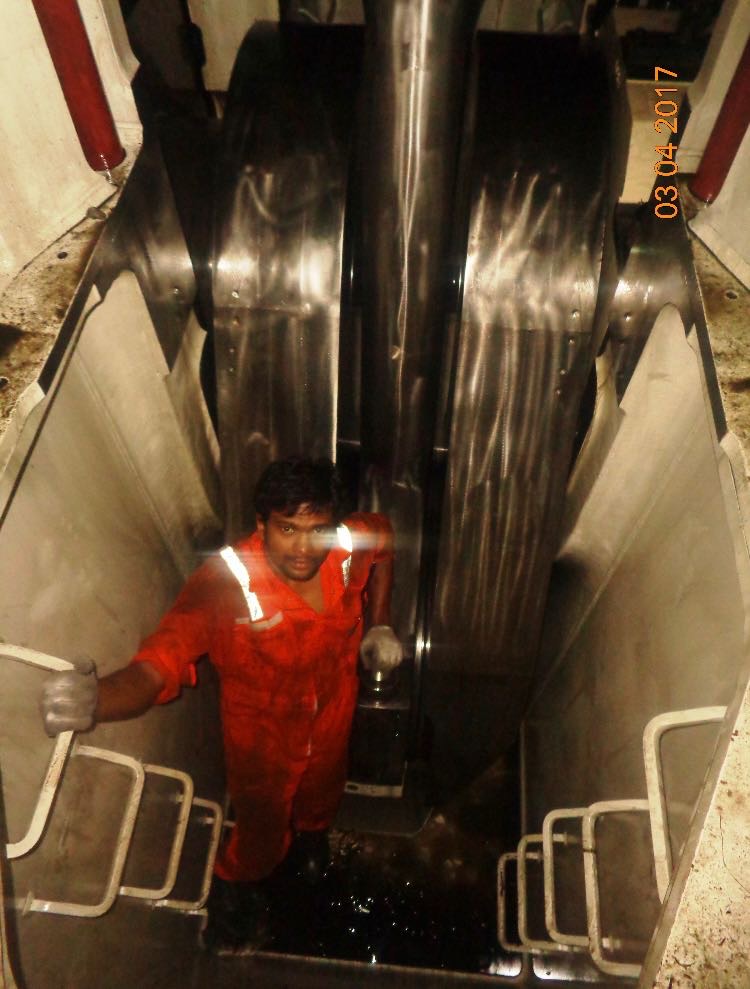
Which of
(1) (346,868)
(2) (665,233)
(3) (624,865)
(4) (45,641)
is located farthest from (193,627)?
(2) (665,233)

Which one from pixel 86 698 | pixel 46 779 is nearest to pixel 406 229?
pixel 86 698

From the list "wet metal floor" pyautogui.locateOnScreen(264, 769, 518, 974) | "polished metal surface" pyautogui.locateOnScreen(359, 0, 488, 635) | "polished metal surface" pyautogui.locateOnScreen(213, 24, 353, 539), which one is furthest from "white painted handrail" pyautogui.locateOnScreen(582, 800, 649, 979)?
"polished metal surface" pyautogui.locateOnScreen(213, 24, 353, 539)

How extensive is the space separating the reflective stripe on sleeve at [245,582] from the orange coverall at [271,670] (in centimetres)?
1

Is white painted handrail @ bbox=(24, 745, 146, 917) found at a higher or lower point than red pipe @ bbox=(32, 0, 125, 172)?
lower

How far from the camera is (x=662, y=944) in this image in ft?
2.71

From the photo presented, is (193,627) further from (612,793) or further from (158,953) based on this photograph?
(612,793)

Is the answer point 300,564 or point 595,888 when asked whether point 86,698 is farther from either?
point 595,888

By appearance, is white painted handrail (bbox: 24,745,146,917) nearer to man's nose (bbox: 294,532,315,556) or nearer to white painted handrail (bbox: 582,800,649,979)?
man's nose (bbox: 294,532,315,556)

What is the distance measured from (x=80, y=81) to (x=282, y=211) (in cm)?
50

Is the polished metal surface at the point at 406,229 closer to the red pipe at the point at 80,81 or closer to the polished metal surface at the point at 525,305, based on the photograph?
the polished metal surface at the point at 525,305

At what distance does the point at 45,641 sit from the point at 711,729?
123 centimetres

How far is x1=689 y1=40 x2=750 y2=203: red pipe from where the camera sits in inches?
58.5

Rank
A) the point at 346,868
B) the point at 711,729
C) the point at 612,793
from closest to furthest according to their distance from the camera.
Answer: the point at 711,729 → the point at 612,793 → the point at 346,868

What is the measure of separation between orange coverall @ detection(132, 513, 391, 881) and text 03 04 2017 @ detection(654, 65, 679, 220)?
104 centimetres
